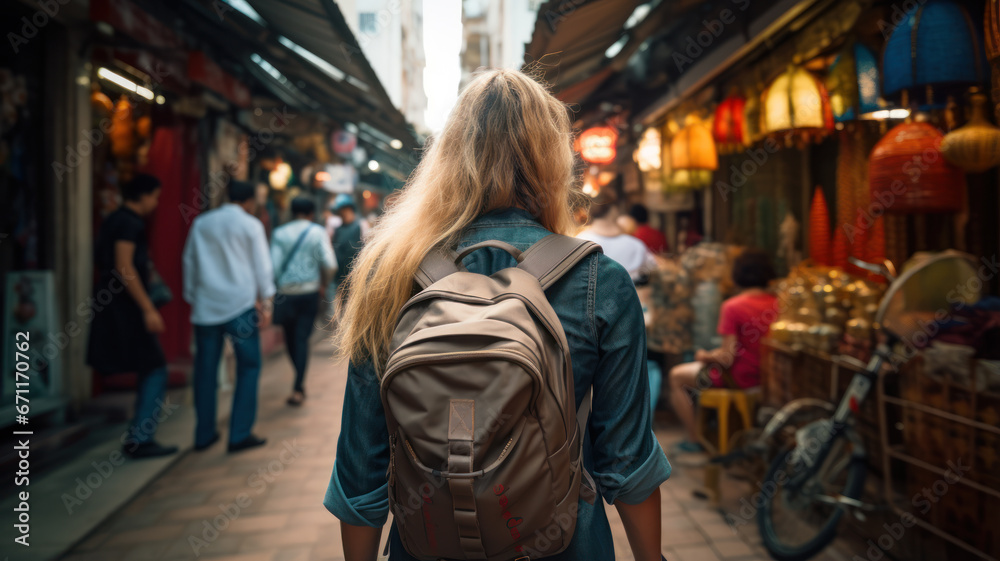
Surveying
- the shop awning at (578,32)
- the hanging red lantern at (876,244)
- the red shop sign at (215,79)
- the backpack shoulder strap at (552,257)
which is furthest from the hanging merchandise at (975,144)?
the red shop sign at (215,79)

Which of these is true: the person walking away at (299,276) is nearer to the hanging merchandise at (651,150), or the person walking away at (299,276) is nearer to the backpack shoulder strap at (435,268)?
the hanging merchandise at (651,150)

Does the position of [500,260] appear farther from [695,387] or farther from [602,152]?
[602,152]

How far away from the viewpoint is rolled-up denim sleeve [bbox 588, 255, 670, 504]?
1302mm

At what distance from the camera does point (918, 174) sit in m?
3.11

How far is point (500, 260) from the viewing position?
1.38 m

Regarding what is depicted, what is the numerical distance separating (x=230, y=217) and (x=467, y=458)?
4.72 metres

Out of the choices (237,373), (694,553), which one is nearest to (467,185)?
(694,553)

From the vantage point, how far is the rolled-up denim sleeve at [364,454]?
4.36 ft

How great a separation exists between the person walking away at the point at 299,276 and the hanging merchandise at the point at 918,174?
519 cm

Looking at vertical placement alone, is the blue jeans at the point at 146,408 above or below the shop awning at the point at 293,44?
below

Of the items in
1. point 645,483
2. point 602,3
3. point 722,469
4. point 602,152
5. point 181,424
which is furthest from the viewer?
point 602,152

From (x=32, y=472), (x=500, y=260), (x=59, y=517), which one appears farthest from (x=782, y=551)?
(x=32, y=472)

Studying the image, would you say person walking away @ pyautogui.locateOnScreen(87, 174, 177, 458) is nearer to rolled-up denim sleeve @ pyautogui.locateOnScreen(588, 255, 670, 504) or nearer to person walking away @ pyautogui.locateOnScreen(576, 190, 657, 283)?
person walking away @ pyautogui.locateOnScreen(576, 190, 657, 283)

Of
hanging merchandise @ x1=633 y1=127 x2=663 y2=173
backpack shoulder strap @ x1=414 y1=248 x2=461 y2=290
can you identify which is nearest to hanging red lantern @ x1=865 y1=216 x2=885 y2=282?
hanging merchandise @ x1=633 y1=127 x2=663 y2=173
